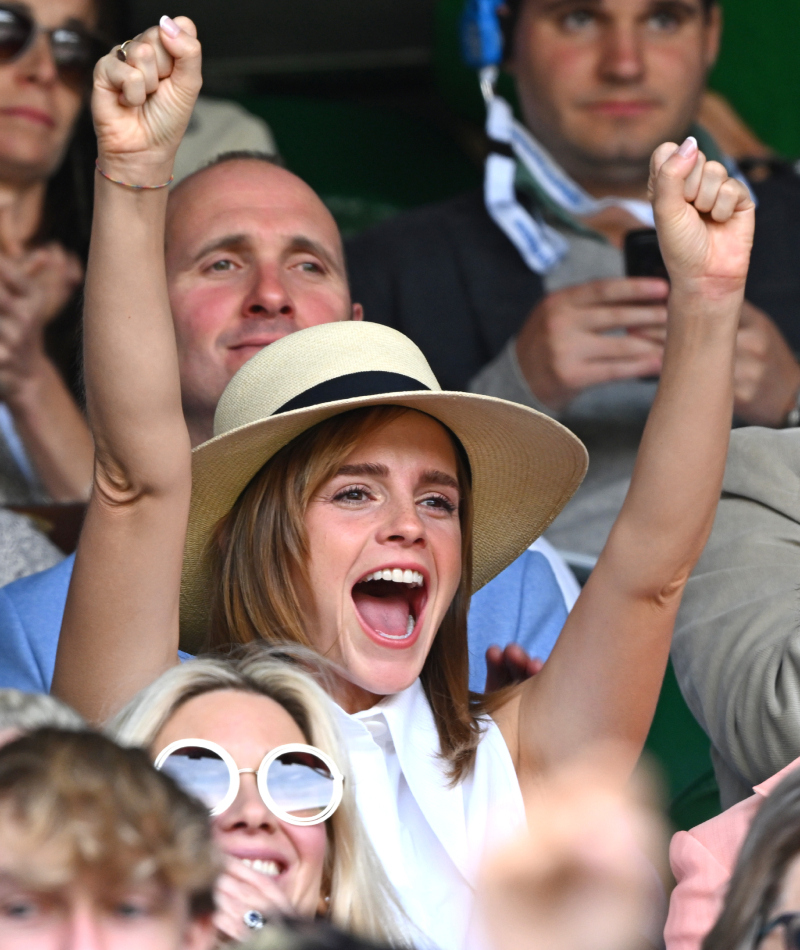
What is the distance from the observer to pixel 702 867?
127cm

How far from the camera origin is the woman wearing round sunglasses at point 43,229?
2260 mm

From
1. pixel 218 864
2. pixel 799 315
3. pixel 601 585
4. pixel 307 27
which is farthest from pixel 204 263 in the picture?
pixel 307 27

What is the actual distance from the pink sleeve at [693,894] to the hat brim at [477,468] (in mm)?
441

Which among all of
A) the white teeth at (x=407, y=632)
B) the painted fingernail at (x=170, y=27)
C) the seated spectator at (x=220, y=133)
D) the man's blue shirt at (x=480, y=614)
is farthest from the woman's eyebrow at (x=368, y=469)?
the seated spectator at (x=220, y=133)

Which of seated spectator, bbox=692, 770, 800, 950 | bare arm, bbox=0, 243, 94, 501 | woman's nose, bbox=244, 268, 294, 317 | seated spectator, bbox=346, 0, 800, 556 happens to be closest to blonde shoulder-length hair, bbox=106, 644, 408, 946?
seated spectator, bbox=692, 770, 800, 950

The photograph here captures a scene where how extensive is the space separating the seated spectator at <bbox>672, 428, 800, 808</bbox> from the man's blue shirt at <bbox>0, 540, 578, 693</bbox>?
0.82 ft

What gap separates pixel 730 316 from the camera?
1.37 metres

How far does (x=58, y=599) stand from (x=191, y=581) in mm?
198

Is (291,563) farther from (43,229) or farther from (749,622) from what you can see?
(43,229)

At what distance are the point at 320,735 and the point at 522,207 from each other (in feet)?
5.04

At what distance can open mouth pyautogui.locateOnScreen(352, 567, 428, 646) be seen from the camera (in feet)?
4.64

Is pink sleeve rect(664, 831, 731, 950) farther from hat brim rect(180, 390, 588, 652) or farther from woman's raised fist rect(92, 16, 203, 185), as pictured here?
woman's raised fist rect(92, 16, 203, 185)

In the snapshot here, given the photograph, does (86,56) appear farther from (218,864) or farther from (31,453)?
(218,864)

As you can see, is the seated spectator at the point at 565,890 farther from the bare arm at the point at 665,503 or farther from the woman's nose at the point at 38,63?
the woman's nose at the point at 38,63
